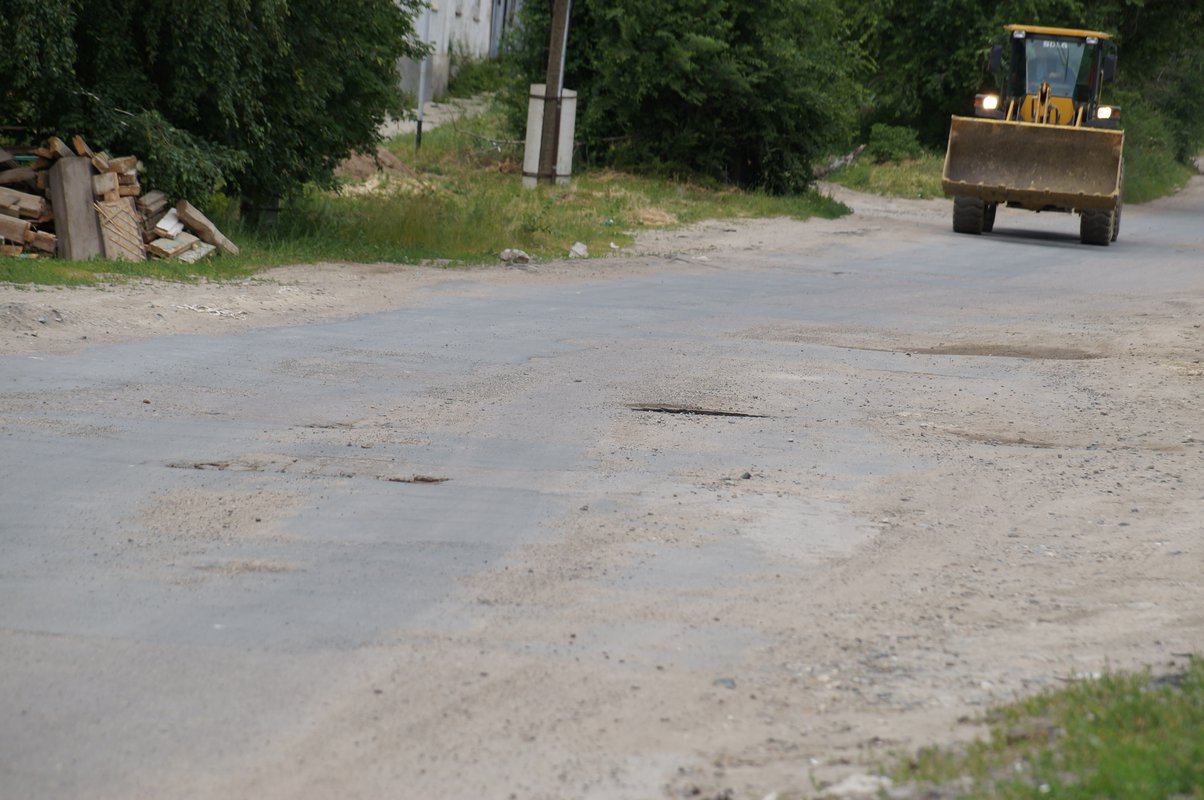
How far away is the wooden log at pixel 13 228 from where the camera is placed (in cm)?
1387

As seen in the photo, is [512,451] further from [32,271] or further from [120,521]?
[32,271]

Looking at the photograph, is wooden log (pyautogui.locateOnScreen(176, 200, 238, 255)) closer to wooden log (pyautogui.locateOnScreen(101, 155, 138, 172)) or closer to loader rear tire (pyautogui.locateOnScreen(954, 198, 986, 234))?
wooden log (pyautogui.locateOnScreen(101, 155, 138, 172))

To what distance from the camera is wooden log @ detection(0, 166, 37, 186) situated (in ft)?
46.6

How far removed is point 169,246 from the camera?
14.6 meters

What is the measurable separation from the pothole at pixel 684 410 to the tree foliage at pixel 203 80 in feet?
24.0

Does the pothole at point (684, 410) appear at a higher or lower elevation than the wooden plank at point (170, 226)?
lower

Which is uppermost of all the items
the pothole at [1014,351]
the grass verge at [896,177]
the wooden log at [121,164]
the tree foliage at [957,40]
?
the tree foliage at [957,40]

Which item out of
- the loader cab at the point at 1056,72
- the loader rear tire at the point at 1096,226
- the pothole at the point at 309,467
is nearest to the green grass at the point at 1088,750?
the pothole at the point at 309,467

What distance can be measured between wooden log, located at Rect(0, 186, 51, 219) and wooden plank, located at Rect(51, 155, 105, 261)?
16cm

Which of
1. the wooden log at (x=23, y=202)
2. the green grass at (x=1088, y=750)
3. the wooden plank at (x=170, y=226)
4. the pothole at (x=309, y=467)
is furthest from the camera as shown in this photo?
the wooden plank at (x=170, y=226)

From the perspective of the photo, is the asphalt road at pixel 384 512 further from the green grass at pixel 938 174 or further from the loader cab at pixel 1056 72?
the green grass at pixel 938 174

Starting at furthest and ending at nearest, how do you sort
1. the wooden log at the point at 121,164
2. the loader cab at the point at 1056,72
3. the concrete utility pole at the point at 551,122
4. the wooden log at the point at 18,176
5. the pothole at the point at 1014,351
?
the concrete utility pole at the point at 551,122
the loader cab at the point at 1056,72
the wooden log at the point at 121,164
the wooden log at the point at 18,176
the pothole at the point at 1014,351

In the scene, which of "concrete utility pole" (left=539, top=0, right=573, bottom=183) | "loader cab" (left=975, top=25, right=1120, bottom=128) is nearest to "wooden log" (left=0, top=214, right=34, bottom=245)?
Result: "concrete utility pole" (left=539, top=0, right=573, bottom=183)

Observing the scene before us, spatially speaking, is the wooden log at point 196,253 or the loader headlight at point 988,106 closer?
the wooden log at point 196,253
